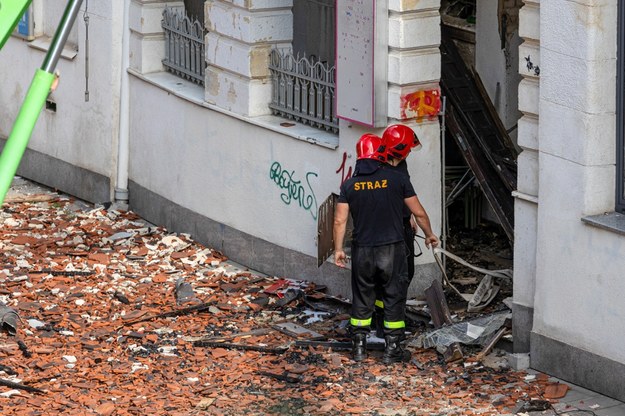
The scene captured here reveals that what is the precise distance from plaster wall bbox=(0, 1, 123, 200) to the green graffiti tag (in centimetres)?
327

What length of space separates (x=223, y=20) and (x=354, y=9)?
8.31ft

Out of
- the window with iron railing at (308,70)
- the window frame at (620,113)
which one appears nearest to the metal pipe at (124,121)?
the window with iron railing at (308,70)

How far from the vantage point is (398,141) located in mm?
11281

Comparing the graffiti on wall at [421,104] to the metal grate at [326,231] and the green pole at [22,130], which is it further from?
the green pole at [22,130]

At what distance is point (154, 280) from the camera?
13961 mm

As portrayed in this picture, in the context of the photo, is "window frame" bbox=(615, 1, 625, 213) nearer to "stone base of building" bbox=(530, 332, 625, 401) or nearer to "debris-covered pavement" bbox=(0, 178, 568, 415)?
"stone base of building" bbox=(530, 332, 625, 401)

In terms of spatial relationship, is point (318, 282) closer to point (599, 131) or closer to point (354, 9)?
point (354, 9)

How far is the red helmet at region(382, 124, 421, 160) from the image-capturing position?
1127 cm

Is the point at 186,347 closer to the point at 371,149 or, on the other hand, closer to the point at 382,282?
the point at 382,282

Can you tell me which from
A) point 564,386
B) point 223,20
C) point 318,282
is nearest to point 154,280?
point 318,282

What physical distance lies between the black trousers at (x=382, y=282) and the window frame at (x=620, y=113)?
1.87 meters

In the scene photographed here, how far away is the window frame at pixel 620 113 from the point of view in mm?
10008

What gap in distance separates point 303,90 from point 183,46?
8.21 ft

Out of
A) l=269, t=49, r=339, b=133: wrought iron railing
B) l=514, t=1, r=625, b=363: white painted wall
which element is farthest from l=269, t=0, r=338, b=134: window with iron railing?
l=514, t=1, r=625, b=363: white painted wall
